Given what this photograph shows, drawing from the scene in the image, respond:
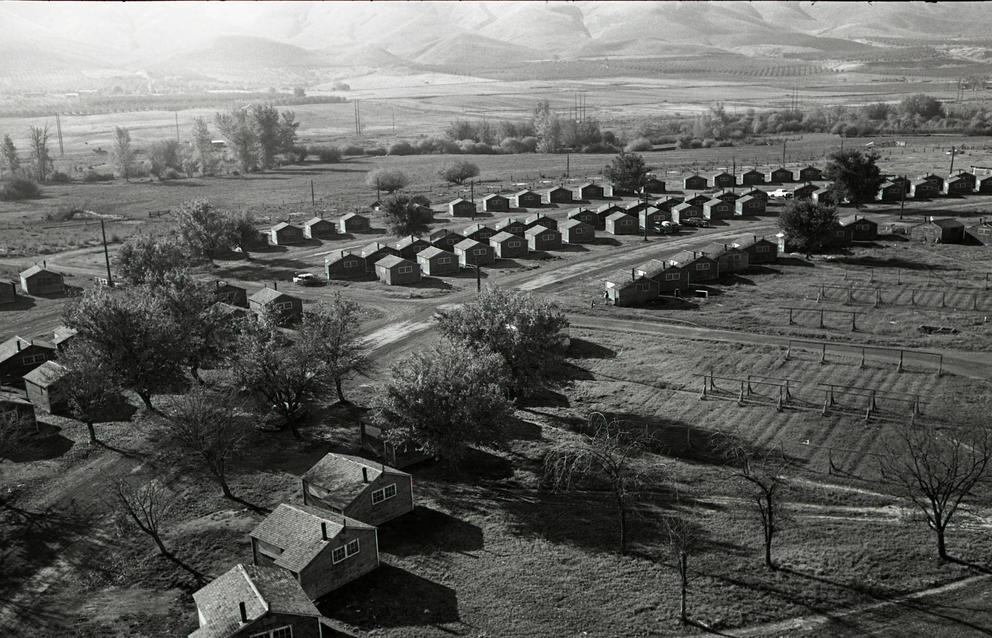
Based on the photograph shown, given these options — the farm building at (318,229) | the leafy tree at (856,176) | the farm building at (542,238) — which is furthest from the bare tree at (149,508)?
the leafy tree at (856,176)

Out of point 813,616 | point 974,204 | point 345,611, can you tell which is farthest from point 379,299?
point 974,204

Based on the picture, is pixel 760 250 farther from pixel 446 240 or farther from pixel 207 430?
pixel 207 430

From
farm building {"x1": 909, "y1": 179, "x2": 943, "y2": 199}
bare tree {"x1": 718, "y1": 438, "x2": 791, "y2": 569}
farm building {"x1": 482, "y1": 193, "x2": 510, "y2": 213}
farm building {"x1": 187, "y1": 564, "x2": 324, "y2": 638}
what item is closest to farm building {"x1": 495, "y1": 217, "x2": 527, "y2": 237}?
farm building {"x1": 482, "y1": 193, "x2": 510, "y2": 213}

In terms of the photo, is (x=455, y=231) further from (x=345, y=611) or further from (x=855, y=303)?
(x=345, y=611)

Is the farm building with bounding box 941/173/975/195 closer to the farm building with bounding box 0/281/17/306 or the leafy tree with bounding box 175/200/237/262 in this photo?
the leafy tree with bounding box 175/200/237/262

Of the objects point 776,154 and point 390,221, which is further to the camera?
point 776,154

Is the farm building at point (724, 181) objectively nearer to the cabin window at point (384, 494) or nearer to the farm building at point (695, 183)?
the farm building at point (695, 183)
